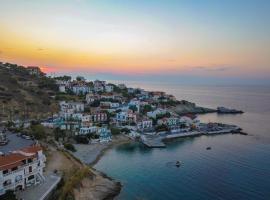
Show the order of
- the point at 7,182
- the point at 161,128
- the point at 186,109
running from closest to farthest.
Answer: the point at 7,182 → the point at 161,128 → the point at 186,109

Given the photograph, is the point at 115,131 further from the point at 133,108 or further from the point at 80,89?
the point at 80,89

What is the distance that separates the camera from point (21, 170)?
24.2m

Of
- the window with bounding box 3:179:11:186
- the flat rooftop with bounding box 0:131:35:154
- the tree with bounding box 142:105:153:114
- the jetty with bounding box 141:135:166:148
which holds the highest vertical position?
the tree with bounding box 142:105:153:114

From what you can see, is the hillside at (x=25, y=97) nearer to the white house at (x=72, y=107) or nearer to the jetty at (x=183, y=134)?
the white house at (x=72, y=107)

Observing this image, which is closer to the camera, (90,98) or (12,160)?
(12,160)

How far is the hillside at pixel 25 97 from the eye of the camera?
58569 mm

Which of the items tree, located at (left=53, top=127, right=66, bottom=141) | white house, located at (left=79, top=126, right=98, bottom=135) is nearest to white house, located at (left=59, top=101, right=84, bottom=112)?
white house, located at (left=79, top=126, right=98, bottom=135)

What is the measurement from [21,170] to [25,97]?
46988 millimetres

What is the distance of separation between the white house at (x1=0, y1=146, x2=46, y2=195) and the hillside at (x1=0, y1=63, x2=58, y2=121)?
3057 centimetres

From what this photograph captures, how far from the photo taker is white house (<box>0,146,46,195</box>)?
2283cm

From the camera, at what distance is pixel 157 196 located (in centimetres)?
2784

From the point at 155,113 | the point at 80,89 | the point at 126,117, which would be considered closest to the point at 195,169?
the point at 126,117

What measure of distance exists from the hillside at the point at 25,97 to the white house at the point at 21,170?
30569 mm

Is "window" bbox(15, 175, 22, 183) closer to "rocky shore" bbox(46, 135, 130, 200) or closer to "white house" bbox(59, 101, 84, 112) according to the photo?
"rocky shore" bbox(46, 135, 130, 200)
